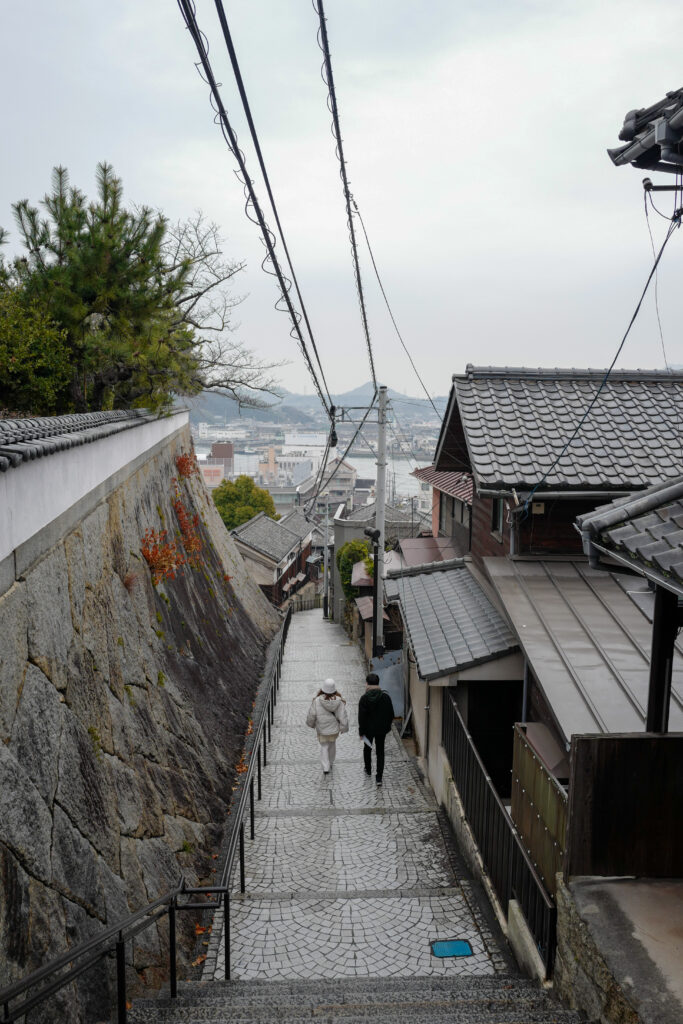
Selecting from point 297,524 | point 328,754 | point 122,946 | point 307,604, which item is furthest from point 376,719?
point 297,524

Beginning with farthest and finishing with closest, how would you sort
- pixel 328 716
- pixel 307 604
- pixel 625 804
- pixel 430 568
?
pixel 307 604, pixel 430 568, pixel 328 716, pixel 625 804

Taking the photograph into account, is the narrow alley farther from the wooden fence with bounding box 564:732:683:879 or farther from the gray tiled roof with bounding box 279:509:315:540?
the gray tiled roof with bounding box 279:509:315:540

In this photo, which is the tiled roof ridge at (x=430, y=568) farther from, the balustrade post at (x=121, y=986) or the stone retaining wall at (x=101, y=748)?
the balustrade post at (x=121, y=986)

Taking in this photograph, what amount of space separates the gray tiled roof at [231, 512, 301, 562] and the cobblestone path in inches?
1293

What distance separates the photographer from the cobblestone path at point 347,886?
5.79 metres

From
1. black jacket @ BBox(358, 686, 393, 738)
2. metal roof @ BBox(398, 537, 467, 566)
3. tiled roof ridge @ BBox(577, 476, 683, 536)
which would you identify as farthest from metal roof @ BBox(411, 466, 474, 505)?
tiled roof ridge @ BBox(577, 476, 683, 536)

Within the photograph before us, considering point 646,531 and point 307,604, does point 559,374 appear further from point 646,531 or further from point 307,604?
point 307,604

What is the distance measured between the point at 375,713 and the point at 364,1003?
15.8 feet

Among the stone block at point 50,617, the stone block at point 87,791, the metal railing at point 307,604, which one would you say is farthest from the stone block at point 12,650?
the metal railing at point 307,604

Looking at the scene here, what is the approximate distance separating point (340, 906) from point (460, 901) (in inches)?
46.4

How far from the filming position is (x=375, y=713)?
9539mm

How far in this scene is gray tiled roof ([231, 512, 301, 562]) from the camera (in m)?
43.7

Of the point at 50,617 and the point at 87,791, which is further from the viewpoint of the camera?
the point at 50,617

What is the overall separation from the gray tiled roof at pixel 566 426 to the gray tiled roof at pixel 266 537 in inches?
1255
